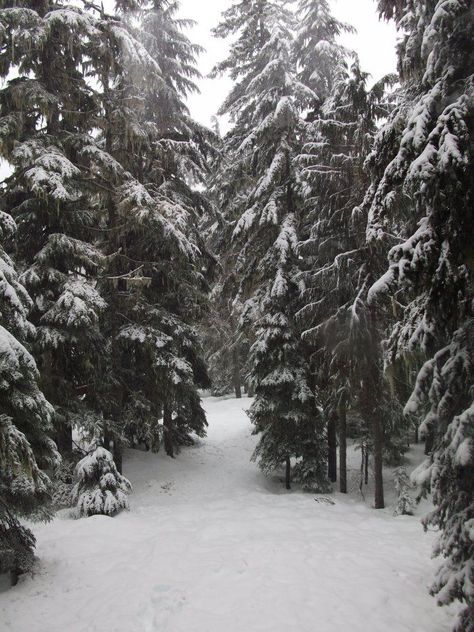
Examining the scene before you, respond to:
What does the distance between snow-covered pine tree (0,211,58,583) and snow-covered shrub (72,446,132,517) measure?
2.78m

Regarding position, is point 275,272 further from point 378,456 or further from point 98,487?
point 98,487

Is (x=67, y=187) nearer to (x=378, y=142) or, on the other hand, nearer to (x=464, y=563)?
(x=378, y=142)

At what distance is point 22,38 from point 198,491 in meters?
13.1

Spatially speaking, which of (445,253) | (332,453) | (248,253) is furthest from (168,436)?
(445,253)

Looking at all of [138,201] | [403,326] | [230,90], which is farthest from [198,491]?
[230,90]

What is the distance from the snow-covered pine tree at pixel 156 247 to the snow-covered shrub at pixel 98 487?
184cm

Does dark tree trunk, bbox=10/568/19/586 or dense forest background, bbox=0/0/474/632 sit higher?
dense forest background, bbox=0/0/474/632

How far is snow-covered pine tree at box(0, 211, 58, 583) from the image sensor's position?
5566mm

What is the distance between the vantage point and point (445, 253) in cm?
479

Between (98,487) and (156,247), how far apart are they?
740cm

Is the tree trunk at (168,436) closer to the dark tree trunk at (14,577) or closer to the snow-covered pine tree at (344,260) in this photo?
the snow-covered pine tree at (344,260)

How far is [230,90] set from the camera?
1983 cm

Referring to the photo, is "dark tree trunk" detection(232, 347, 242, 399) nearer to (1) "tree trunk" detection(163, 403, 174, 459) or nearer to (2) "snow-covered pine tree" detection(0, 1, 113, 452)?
(1) "tree trunk" detection(163, 403, 174, 459)

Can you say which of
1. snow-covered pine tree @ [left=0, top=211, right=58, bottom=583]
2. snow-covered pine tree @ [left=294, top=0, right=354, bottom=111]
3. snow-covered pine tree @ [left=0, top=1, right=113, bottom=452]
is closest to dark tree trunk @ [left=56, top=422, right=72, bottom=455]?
snow-covered pine tree @ [left=0, top=1, right=113, bottom=452]
